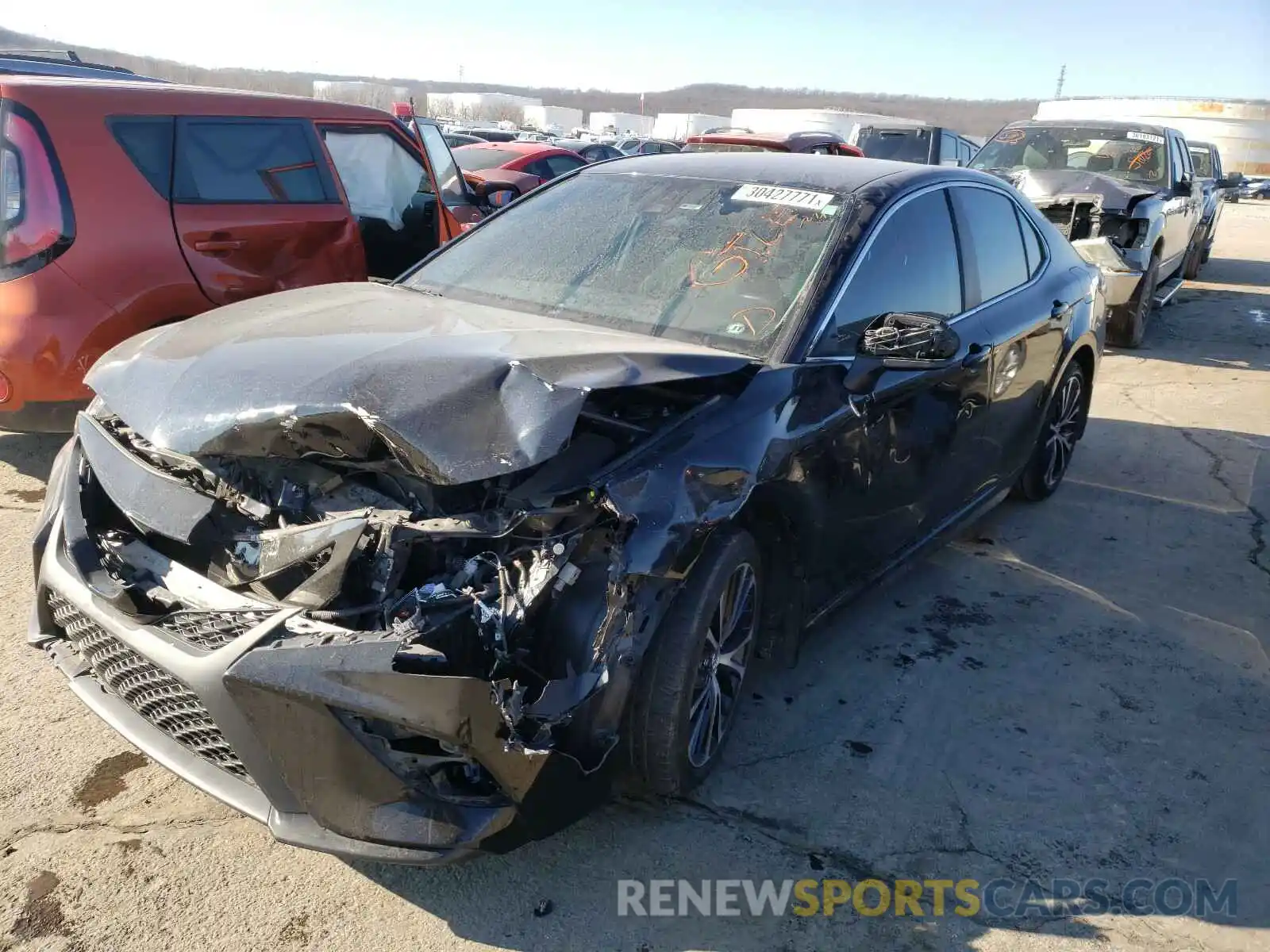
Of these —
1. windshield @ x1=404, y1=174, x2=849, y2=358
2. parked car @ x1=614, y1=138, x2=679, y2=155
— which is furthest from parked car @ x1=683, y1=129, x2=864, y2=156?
parked car @ x1=614, y1=138, x2=679, y2=155

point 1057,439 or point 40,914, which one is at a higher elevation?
point 1057,439

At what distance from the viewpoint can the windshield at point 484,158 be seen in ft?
41.1

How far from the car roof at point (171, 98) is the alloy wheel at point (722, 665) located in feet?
12.6

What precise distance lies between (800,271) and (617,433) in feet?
3.35

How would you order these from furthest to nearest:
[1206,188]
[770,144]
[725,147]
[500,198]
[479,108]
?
1. [479,108]
2. [1206,188]
3. [725,147]
4. [770,144]
5. [500,198]

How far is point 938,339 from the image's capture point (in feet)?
10.1

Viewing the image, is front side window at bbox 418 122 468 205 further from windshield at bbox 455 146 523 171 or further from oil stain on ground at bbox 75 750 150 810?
oil stain on ground at bbox 75 750 150 810

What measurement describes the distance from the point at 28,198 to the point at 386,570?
321 centimetres

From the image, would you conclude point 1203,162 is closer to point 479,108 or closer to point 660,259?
point 660,259

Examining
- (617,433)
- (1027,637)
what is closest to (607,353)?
(617,433)

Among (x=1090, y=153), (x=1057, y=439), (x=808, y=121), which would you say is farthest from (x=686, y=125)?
(x=1057, y=439)

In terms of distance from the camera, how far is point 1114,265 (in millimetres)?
8922

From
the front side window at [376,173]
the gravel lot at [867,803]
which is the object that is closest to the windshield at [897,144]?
the front side window at [376,173]

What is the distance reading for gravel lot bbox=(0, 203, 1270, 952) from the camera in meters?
2.43
